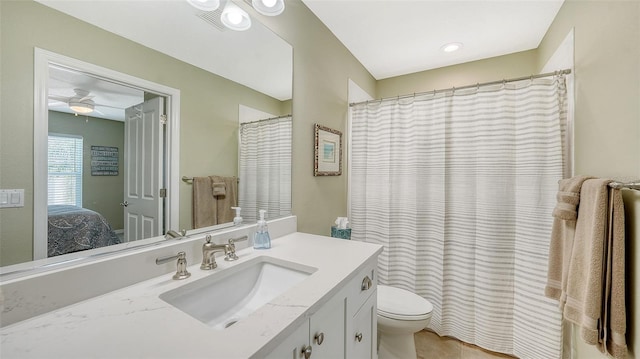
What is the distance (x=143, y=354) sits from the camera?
49 cm

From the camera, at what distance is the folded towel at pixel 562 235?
108cm

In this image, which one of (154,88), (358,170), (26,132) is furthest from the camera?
(358,170)

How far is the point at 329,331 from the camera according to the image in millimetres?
804

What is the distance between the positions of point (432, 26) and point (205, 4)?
5.34 feet

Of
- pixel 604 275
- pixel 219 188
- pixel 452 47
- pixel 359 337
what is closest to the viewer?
pixel 604 275

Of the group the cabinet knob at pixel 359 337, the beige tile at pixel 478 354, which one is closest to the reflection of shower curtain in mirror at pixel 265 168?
the cabinet knob at pixel 359 337

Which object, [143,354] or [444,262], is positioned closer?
[143,354]

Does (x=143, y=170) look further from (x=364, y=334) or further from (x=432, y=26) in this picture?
(x=432, y=26)

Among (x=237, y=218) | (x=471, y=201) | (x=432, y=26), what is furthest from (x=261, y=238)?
(x=432, y=26)

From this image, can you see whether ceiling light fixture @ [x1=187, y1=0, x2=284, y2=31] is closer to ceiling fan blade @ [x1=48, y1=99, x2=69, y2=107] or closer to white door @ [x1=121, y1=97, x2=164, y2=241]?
white door @ [x1=121, y1=97, x2=164, y2=241]

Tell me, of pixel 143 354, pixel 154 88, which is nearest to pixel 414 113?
→ pixel 154 88

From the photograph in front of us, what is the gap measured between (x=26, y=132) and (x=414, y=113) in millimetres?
2041

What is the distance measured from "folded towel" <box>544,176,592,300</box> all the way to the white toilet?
25.0 inches

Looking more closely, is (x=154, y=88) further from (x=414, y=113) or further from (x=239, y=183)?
(x=414, y=113)
